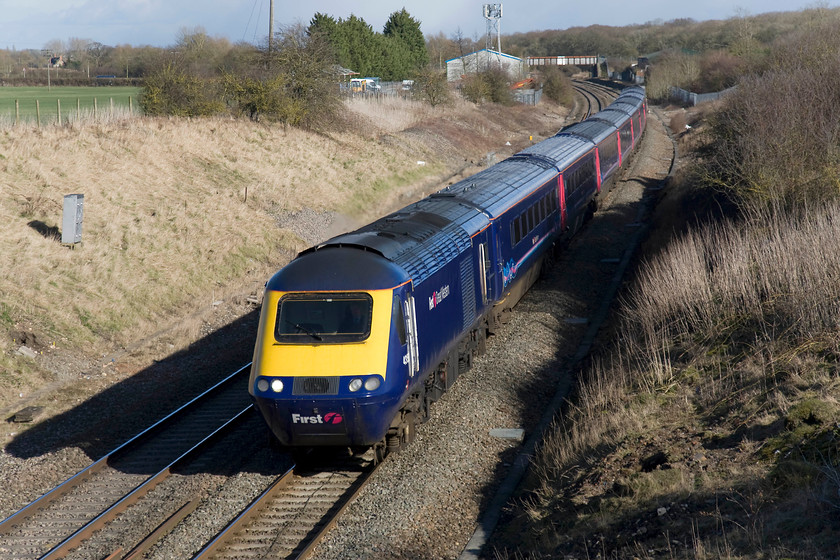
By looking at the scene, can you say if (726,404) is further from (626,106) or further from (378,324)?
(626,106)

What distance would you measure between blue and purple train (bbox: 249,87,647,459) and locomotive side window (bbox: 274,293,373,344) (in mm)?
13

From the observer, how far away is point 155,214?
23.7 m

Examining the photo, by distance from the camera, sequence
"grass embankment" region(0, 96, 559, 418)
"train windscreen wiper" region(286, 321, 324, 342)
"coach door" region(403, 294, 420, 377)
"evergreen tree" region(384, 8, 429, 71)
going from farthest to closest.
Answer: "evergreen tree" region(384, 8, 429, 71), "grass embankment" region(0, 96, 559, 418), "coach door" region(403, 294, 420, 377), "train windscreen wiper" region(286, 321, 324, 342)

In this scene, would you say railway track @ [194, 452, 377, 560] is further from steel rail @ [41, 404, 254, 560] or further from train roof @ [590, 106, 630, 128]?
train roof @ [590, 106, 630, 128]

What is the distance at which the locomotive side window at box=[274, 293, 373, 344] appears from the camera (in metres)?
10.2

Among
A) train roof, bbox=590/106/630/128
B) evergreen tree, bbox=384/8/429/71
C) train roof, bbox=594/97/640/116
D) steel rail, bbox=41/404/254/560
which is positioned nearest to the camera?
steel rail, bbox=41/404/254/560

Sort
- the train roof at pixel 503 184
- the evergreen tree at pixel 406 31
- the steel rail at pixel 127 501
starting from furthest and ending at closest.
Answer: the evergreen tree at pixel 406 31, the train roof at pixel 503 184, the steel rail at pixel 127 501

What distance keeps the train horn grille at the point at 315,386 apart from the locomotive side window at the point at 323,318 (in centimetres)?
49

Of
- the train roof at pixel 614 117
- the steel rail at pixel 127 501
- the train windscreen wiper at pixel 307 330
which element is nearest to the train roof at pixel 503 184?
the train windscreen wiper at pixel 307 330

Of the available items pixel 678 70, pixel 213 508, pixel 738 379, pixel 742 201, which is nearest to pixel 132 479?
pixel 213 508

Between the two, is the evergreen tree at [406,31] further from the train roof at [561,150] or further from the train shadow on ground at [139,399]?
the train shadow on ground at [139,399]

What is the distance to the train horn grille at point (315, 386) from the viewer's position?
9.95 metres

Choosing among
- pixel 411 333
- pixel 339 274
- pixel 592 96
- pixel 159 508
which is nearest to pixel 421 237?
pixel 411 333

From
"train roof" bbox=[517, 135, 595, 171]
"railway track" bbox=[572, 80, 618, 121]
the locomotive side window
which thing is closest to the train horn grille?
the locomotive side window
